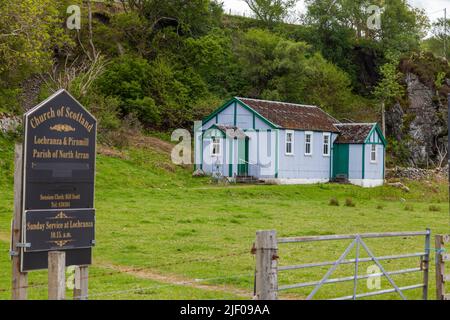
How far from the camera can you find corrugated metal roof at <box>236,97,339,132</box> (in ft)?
149

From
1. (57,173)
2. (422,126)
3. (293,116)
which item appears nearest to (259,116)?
(293,116)

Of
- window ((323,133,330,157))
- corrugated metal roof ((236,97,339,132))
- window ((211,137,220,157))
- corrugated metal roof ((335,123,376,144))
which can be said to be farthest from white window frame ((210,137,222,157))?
corrugated metal roof ((335,123,376,144))

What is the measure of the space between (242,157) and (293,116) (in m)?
4.99

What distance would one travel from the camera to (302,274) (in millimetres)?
16891

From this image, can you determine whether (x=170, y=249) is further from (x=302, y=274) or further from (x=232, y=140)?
(x=232, y=140)

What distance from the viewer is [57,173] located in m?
11.4

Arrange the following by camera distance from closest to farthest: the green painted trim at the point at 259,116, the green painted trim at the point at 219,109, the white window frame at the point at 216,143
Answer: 1. the green painted trim at the point at 259,116
2. the white window frame at the point at 216,143
3. the green painted trim at the point at 219,109

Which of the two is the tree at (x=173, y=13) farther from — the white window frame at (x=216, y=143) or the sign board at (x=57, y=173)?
the sign board at (x=57, y=173)

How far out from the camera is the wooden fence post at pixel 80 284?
1114 centimetres

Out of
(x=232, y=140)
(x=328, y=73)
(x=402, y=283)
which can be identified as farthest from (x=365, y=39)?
(x=402, y=283)

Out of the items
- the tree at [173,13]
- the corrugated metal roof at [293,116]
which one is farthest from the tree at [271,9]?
the corrugated metal roof at [293,116]

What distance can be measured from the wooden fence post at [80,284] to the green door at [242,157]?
109ft

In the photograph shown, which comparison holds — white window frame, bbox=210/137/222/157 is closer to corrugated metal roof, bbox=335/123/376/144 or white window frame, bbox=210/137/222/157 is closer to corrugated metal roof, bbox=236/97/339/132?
corrugated metal roof, bbox=236/97/339/132

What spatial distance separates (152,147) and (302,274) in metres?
31.0
